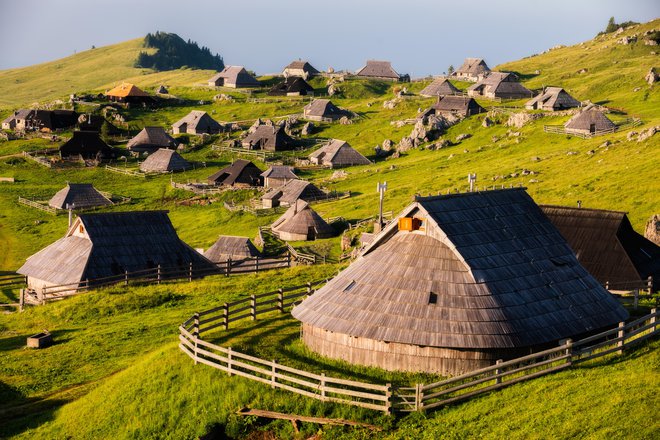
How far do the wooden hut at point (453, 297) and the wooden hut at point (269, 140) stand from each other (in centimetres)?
8774

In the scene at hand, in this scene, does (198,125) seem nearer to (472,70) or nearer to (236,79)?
(236,79)

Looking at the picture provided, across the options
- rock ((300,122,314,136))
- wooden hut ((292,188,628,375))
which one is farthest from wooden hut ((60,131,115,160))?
wooden hut ((292,188,628,375))

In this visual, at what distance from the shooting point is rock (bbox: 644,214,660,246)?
53.5 meters

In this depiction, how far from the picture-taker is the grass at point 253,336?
25.0 metres

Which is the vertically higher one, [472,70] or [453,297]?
[472,70]

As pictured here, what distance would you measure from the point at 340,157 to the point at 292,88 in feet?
172

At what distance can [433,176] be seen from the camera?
290 ft

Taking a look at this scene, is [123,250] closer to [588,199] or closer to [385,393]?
[385,393]

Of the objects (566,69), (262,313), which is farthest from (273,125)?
(262,313)

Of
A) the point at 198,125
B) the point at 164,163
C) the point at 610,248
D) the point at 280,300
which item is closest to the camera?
the point at 280,300

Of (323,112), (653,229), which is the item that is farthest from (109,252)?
(323,112)

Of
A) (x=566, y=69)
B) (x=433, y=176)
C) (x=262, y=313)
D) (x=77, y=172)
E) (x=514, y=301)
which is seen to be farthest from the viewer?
(x=566, y=69)

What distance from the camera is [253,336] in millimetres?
33938

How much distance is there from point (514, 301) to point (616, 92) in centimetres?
9510
